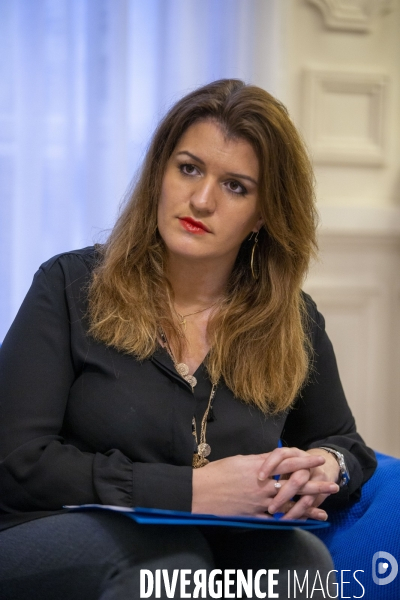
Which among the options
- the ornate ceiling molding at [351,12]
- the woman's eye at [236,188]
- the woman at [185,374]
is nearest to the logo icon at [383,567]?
the woman at [185,374]

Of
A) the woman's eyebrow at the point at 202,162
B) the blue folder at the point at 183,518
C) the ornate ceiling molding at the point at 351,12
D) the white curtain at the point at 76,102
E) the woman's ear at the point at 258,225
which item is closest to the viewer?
the blue folder at the point at 183,518

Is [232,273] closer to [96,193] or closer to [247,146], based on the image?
[247,146]

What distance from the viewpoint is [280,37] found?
7.48 ft

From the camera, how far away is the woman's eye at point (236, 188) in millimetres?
1453

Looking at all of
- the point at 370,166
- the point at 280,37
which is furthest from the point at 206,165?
the point at 370,166

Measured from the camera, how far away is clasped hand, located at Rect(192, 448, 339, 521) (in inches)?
48.1

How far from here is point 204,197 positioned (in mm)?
1392

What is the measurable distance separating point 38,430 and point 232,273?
0.55m

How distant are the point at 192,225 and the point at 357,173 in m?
1.19

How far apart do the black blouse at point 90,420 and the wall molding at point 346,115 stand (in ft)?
3.70

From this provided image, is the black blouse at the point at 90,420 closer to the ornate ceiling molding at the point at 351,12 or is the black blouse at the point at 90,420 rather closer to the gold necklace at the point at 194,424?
the gold necklace at the point at 194,424

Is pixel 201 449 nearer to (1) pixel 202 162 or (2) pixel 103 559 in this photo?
(2) pixel 103 559

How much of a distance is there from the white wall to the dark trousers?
1.39 m

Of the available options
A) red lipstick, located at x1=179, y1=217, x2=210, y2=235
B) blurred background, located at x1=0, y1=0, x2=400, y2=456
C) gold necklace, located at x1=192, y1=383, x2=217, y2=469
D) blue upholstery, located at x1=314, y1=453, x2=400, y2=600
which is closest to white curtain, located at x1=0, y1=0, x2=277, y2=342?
blurred background, located at x1=0, y1=0, x2=400, y2=456
